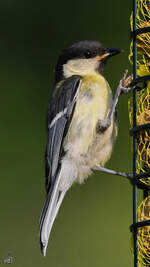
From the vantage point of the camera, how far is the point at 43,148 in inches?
226

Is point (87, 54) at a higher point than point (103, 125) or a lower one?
higher

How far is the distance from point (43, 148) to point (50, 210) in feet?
2.62

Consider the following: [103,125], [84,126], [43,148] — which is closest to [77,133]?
[84,126]

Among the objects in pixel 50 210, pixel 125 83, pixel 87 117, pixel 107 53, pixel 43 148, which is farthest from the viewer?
pixel 43 148

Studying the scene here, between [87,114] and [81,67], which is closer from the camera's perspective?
[87,114]

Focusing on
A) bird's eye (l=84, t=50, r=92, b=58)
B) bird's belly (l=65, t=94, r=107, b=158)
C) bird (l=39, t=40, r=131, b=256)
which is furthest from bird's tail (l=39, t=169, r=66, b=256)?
bird's eye (l=84, t=50, r=92, b=58)

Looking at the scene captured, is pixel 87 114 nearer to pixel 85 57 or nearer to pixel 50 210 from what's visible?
pixel 85 57

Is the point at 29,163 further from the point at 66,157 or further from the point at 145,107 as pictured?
the point at 145,107

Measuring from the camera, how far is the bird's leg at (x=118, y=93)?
491cm

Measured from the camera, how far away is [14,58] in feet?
19.7

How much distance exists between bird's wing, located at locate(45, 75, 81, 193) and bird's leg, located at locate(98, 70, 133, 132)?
20 centimetres

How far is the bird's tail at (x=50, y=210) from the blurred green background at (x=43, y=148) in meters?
0.29

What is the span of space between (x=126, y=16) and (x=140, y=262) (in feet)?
6.46

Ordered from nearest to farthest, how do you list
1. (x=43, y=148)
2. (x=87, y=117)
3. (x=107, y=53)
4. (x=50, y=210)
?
(x=50, y=210) → (x=87, y=117) → (x=107, y=53) → (x=43, y=148)
